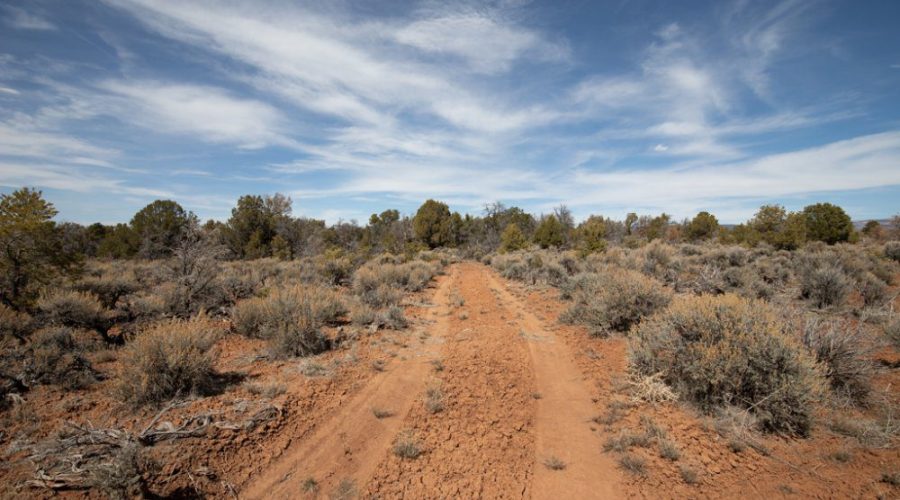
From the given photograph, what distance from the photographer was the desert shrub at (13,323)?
6.96m

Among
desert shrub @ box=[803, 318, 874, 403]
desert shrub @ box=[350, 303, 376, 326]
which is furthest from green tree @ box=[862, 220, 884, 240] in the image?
desert shrub @ box=[350, 303, 376, 326]

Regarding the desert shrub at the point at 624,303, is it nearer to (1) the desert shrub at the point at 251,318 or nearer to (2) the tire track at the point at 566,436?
(2) the tire track at the point at 566,436

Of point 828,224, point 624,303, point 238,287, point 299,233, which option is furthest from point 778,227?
point 299,233

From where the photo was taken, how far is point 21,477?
3.65 meters

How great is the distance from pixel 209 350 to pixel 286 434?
8.46 feet

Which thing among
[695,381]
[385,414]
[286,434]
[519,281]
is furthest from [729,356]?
[519,281]

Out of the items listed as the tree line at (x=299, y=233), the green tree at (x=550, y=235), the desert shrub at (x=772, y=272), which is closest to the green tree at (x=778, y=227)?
the tree line at (x=299, y=233)

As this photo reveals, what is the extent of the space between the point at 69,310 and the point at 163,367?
18.6ft

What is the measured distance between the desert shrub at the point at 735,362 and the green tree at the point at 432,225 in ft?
133

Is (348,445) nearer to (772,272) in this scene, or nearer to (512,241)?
(772,272)

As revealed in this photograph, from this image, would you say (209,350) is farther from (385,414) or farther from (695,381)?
(695,381)

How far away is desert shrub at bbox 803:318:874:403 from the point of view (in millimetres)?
5660

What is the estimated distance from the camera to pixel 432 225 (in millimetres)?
46719

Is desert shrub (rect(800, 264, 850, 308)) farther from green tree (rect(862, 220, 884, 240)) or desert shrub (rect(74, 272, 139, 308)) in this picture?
green tree (rect(862, 220, 884, 240))
